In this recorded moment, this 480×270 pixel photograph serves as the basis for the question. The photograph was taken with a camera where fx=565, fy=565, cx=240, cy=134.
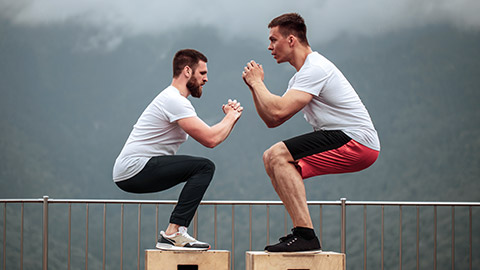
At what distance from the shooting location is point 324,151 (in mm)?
2559

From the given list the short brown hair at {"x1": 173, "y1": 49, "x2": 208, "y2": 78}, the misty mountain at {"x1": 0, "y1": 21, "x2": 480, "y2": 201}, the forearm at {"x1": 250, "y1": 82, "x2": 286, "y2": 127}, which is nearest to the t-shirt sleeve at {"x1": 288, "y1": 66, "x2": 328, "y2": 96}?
the forearm at {"x1": 250, "y1": 82, "x2": 286, "y2": 127}

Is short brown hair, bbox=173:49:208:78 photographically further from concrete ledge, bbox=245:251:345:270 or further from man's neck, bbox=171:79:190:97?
concrete ledge, bbox=245:251:345:270

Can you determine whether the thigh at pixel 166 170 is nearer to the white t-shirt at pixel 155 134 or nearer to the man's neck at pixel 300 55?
the white t-shirt at pixel 155 134

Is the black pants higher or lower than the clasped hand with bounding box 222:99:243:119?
lower

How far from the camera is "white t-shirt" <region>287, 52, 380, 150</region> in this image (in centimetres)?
255

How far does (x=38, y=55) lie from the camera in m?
9.75

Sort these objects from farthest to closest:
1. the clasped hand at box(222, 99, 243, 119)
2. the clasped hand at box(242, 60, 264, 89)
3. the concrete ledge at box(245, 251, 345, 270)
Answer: the clasped hand at box(222, 99, 243, 119), the clasped hand at box(242, 60, 264, 89), the concrete ledge at box(245, 251, 345, 270)

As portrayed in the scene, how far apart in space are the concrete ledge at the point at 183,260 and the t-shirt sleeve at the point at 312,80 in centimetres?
91

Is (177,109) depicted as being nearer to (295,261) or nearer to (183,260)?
(183,260)

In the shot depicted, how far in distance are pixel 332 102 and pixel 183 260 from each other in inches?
41.5

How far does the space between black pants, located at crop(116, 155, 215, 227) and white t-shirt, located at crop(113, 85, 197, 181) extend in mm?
52

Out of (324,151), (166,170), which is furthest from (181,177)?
(324,151)

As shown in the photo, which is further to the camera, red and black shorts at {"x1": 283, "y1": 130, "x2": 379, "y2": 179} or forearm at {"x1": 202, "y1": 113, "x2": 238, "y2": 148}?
forearm at {"x1": 202, "y1": 113, "x2": 238, "y2": 148}

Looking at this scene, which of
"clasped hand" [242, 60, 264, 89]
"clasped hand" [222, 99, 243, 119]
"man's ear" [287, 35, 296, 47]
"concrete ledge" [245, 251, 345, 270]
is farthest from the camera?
"clasped hand" [222, 99, 243, 119]
